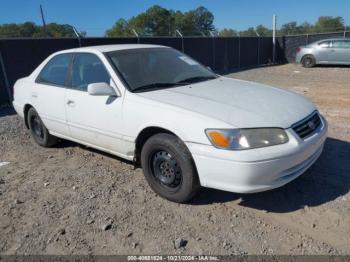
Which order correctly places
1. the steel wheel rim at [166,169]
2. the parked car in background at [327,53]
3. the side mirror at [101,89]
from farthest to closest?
the parked car in background at [327,53], the side mirror at [101,89], the steel wheel rim at [166,169]

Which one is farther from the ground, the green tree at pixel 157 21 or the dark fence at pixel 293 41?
the green tree at pixel 157 21

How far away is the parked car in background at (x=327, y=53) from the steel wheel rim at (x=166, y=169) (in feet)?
52.5

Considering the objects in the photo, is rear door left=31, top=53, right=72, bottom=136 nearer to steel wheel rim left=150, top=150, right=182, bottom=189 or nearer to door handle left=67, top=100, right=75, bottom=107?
door handle left=67, top=100, right=75, bottom=107

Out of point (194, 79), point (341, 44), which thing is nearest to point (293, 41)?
point (341, 44)

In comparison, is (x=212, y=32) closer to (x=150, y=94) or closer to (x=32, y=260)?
(x=150, y=94)

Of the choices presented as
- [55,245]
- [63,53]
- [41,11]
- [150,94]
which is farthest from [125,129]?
[41,11]

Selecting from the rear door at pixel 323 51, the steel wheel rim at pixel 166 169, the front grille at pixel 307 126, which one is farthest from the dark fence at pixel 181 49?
the front grille at pixel 307 126

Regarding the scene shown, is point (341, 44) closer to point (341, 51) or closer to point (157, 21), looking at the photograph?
point (341, 51)

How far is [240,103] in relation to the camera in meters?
3.46

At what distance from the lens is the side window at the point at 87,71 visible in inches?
164

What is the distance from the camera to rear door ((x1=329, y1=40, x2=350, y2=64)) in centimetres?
1653

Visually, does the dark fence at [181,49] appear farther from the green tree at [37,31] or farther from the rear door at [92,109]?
the rear door at [92,109]

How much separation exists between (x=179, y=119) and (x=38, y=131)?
10.7 feet

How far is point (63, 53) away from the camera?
5012mm
